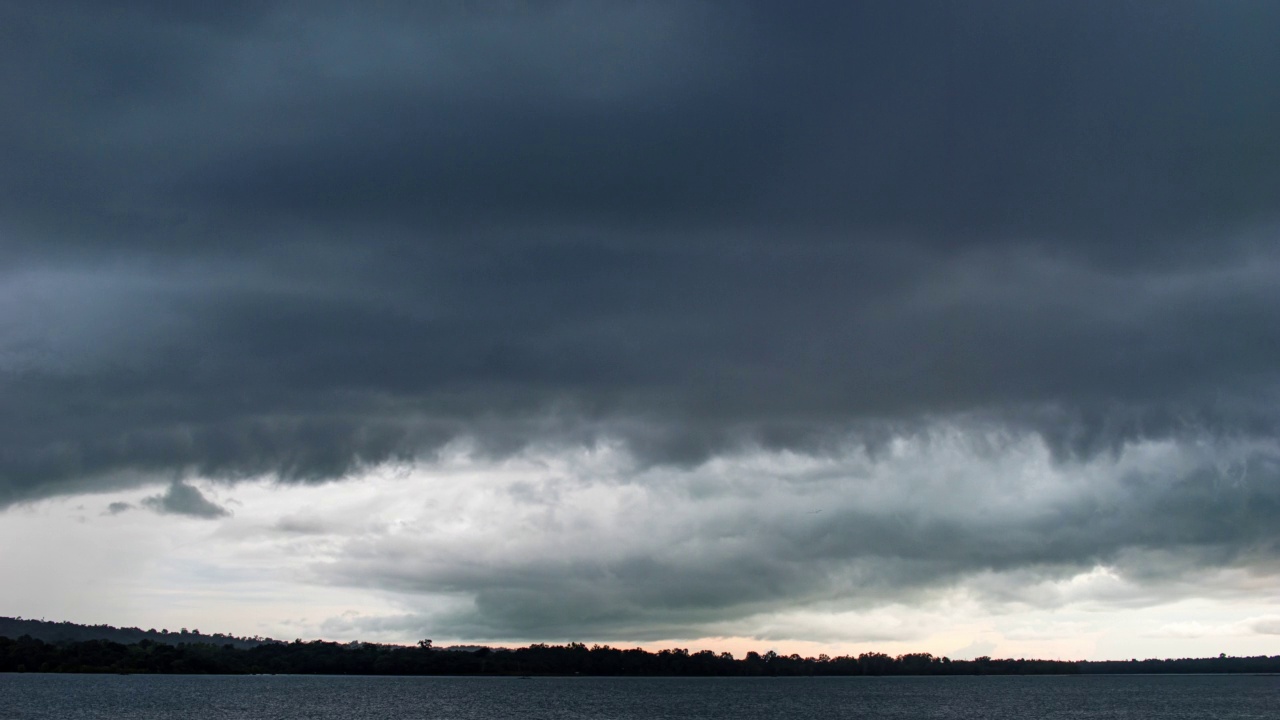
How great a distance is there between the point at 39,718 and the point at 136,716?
15.3 metres

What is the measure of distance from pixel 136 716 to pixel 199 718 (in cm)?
1107

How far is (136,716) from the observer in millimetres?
194500

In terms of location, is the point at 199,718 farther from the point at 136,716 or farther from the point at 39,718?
the point at 39,718

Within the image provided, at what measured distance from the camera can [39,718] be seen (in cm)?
18588

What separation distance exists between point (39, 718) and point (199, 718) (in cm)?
2513

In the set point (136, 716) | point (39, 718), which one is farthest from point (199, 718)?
point (39, 718)

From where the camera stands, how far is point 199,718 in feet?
638
